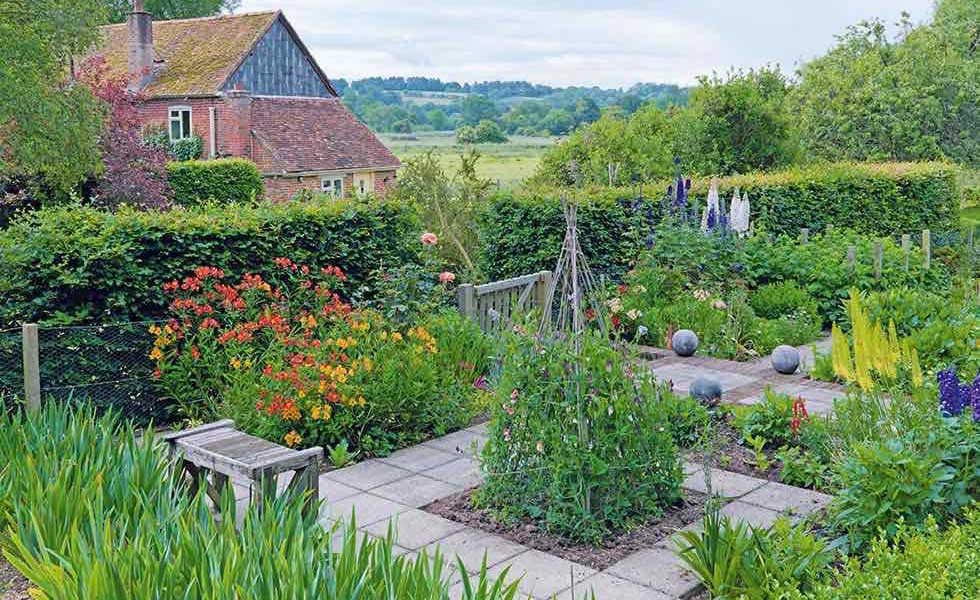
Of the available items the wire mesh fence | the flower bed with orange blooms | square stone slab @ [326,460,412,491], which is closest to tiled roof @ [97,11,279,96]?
the flower bed with orange blooms

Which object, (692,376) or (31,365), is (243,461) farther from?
(692,376)

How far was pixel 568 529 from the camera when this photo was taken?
15.8ft

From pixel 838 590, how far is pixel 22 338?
17.0ft

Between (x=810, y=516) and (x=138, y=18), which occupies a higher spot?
(x=138, y=18)

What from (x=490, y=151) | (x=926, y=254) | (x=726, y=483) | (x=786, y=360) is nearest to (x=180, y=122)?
(x=490, y=151)

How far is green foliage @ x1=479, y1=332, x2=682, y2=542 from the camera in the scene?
15.6ft

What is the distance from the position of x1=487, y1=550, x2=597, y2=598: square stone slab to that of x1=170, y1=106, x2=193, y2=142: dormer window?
27224 millimetres

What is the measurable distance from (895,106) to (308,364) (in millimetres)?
23729

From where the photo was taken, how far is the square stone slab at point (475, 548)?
4512 mm

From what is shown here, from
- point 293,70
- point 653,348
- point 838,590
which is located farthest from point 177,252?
point 293,70

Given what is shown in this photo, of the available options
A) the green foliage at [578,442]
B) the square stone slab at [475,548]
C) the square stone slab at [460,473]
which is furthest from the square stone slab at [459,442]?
the square stone slab at [475,548]

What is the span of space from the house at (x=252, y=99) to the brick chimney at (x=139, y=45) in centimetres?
3

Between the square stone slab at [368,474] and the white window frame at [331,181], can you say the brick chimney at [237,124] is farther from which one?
the square stone slab at [368,474]

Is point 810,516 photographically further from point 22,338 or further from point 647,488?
point 22,338
